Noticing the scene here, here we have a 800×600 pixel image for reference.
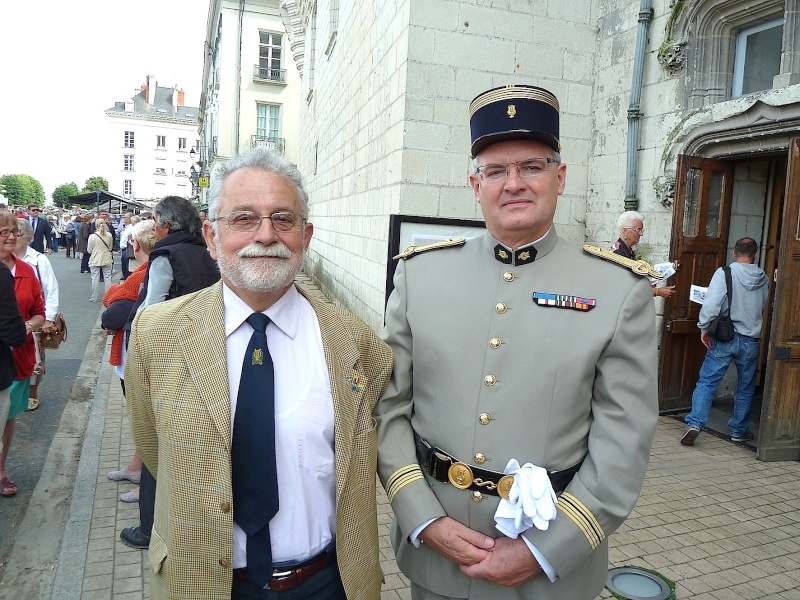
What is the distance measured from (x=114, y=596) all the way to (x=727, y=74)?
6.32 meters

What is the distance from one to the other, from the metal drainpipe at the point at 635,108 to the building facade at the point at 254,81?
27.3 metres

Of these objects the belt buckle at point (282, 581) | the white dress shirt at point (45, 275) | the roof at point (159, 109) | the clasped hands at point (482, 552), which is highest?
the roof at point (159, 109)

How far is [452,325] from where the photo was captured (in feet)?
6.08

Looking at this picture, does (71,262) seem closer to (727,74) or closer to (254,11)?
(254,11)

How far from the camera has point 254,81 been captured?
3148cm

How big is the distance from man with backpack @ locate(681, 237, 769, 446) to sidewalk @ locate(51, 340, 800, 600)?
0.41 meters

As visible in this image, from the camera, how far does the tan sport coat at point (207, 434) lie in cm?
Result: 163

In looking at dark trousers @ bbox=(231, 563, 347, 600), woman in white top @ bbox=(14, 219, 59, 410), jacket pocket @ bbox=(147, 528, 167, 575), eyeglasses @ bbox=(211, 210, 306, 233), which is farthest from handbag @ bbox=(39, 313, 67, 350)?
dark trousers @ bbox=(231, 563, 347, 600)

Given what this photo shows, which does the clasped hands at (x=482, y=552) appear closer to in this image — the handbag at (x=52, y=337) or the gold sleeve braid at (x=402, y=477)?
the gold sleeve braid at (x=402, y=477)

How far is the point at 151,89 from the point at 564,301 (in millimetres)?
79044

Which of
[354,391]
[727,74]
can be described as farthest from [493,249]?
[727,74]

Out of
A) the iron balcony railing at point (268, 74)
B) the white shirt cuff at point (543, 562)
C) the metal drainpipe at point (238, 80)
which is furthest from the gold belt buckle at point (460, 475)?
the iron balcony railing at point (268, 74)

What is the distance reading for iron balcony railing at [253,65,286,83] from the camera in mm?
31453

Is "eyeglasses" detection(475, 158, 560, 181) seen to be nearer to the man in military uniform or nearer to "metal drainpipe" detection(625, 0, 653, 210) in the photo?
the man in military uniform
